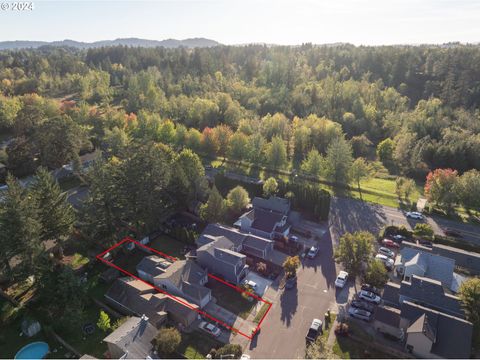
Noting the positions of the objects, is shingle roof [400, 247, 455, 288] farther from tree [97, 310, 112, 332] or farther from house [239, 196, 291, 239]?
tree [97, 310, 112, 332]

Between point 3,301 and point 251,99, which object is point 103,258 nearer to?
point 3,301

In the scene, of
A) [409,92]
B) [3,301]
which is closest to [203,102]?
[3,301]

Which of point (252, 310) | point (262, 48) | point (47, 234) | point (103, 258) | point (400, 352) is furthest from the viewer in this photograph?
point (262, 48)

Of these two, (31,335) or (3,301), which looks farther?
(3,301)

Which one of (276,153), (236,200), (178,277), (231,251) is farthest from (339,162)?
(178,277)

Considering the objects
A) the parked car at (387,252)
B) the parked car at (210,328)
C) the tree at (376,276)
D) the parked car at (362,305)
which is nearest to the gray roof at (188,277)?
the parked car at (210,328)

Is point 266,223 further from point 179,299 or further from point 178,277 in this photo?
point 179,299

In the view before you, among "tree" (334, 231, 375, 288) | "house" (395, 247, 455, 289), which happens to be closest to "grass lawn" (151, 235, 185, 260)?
"tree" (334, 231, 375, 288)
